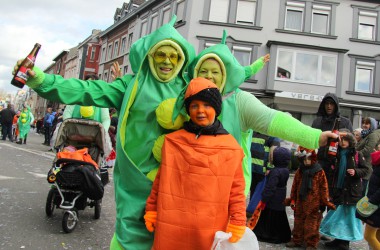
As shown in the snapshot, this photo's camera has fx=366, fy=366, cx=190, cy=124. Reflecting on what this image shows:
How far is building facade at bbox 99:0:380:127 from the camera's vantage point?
65.5 feet

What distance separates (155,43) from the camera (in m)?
2.51

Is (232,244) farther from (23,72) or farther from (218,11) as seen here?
Answer: (218,11)

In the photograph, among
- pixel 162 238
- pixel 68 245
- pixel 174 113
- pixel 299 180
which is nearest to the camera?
pixel 162 238

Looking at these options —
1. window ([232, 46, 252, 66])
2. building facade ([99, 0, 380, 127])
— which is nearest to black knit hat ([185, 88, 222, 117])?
building facade ([99, 0, 380, 127])

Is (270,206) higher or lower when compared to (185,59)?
lower

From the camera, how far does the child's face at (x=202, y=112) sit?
7.18 ft

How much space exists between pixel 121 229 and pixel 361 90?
824 inches

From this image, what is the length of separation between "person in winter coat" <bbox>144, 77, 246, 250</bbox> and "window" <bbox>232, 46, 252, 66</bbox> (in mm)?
19113

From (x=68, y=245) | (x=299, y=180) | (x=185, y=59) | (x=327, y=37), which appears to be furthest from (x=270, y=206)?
(x=327, y=37)

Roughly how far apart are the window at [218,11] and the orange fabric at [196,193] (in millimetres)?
20089

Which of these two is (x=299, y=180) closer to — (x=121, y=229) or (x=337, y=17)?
(x=121, y=229)

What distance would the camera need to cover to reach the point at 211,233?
2082mm

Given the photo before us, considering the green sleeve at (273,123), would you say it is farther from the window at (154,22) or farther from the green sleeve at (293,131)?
the window at (154,22)

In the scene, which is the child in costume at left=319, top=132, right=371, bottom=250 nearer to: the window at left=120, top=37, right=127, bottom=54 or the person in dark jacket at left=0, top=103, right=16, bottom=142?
the person in dark jacket at left=0, top=103, right=16, bottom=142
